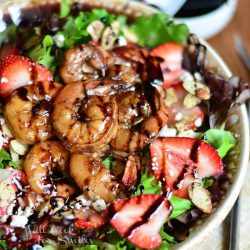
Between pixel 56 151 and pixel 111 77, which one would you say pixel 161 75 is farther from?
pixel 56 151

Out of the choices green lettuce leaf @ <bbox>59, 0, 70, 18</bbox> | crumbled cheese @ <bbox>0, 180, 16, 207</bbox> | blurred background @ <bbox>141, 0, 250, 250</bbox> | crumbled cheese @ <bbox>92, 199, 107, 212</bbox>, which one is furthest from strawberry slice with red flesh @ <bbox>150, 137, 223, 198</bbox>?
blurred background @ <bbox>141, 0, 250, 250</bbox>

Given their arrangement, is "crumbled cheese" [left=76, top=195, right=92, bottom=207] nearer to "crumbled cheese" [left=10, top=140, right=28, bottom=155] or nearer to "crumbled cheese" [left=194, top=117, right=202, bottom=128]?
"crumbled cheese" [left=10, top=140, right=28, bottom=155]

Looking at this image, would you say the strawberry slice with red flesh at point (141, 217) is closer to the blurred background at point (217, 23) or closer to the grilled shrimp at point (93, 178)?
the grilled shrimp at point (93, 178)

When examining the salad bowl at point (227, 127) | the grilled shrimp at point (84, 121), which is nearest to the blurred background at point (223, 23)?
the salad bowl at point (227, 127)

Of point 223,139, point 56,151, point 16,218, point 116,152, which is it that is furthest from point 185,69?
point 16,218

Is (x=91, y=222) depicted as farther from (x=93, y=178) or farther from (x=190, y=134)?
(x=190, y=134)

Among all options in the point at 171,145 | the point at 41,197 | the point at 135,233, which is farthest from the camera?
the point at 171,145
